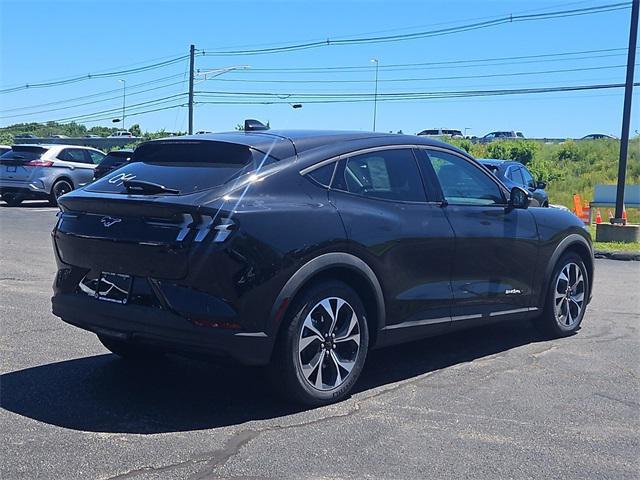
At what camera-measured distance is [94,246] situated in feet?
15.3

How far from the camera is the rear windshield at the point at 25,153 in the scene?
65.8ft

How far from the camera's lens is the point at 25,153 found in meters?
20.1

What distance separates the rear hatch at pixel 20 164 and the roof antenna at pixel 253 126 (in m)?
15.6

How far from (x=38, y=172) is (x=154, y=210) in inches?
669

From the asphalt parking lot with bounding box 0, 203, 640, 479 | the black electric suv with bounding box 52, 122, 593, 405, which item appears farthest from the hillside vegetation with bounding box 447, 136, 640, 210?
the black electric suv with bounding box 52, 122, 593, 405

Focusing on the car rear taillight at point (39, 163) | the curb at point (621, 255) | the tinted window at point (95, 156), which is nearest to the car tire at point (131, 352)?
the curb at point (621, 255)

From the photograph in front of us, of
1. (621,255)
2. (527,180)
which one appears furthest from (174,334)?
(527,180)

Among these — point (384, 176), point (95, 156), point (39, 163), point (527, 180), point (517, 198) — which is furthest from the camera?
point (95, 156)

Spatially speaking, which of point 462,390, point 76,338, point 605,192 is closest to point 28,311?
point 76,338

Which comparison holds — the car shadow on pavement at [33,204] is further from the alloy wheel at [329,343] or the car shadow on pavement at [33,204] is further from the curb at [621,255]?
the alloy wheel at [329,343]

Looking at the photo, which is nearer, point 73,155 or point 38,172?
point 38,172

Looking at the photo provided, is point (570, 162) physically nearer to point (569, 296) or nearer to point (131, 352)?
point (569, 296)

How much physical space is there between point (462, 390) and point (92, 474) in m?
2.56

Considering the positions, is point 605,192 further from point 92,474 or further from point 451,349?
point 92,474
